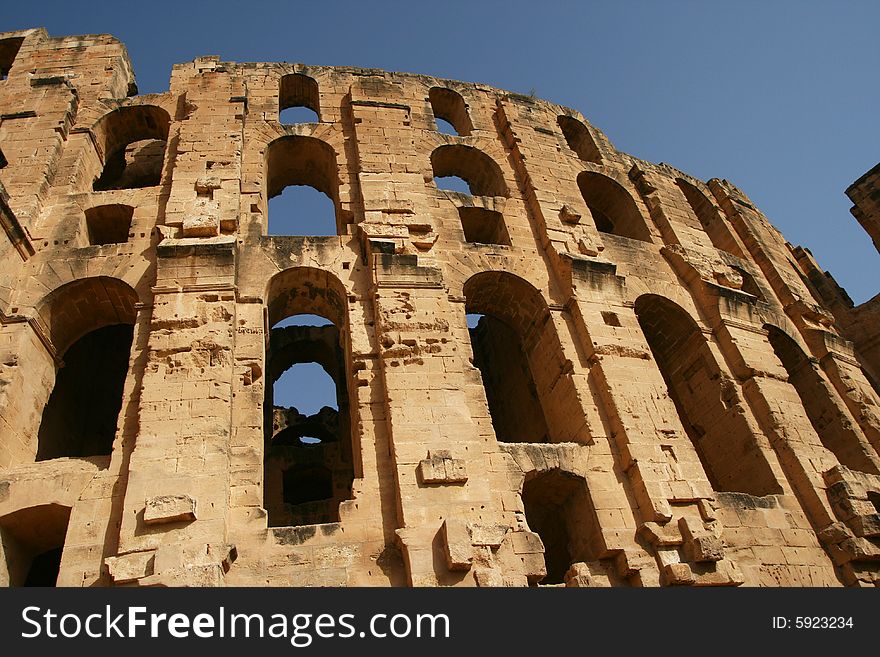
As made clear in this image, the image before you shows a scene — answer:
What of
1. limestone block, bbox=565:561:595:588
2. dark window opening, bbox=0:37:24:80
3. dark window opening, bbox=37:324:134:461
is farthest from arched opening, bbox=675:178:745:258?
dark window opening, bbox=0:37:24:80

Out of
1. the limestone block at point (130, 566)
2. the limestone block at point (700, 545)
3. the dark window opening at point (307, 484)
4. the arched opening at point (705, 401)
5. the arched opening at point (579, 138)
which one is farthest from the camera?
the arched opening at point (579, 138)

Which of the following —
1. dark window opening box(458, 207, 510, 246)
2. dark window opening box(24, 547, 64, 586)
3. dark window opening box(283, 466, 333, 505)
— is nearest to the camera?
dark window opening box(24, 547, 64, 586)

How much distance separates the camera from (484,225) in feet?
41.9

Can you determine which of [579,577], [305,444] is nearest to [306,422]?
[305,444]

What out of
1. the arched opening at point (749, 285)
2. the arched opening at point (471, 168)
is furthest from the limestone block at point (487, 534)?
the arched opening at point (749, 285)

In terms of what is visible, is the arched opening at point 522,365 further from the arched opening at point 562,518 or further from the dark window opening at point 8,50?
the dark window opening at point 8,50

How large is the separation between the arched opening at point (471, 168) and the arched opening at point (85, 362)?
6603mm

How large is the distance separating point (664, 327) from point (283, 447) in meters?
8.26

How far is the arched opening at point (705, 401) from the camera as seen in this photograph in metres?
10.6

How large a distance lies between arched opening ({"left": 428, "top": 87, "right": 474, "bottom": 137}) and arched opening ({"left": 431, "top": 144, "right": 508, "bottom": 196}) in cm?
77

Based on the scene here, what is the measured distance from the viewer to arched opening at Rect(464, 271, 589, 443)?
10.1m

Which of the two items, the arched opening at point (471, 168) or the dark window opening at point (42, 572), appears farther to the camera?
the arched opening at point (471, 168)

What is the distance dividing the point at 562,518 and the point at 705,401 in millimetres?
3857

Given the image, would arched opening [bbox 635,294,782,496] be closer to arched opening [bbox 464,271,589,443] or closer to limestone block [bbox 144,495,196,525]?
arched opening [bbox 464,271,589,443]
